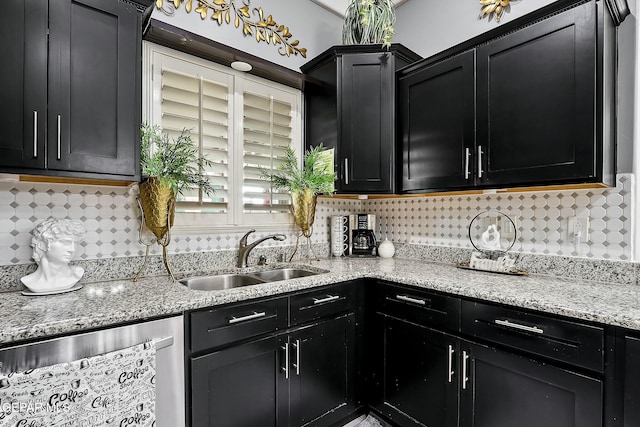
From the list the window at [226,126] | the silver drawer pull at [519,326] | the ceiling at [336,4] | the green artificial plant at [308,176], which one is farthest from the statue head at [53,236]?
the ceiling at [336,4]

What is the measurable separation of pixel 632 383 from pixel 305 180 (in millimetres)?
1845

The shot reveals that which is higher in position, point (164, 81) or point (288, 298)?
point (164, 81)

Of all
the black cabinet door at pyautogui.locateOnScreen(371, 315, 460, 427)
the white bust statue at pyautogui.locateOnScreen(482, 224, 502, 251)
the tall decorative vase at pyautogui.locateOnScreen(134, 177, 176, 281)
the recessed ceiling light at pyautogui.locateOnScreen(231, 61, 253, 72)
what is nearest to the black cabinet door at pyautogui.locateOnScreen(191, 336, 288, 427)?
the tall decorative vase at pyautogui.locateOnScreen(134, 177, 176, 281)

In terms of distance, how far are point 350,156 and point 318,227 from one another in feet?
2.18

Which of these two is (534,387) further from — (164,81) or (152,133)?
(164,81)

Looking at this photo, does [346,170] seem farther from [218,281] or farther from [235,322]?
[235,322]

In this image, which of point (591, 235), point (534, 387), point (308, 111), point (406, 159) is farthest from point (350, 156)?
point (534, 387)

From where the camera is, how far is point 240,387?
1479 millimetres

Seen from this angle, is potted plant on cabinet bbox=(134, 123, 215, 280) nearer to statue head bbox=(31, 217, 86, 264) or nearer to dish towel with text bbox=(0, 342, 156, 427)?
statue head bbox=(31, 217, 86, 264)

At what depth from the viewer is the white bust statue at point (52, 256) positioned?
1439 millimetres

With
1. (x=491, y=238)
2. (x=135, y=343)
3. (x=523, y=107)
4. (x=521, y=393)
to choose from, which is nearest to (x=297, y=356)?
(x=135, y=343)

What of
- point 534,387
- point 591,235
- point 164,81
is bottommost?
point 534,387

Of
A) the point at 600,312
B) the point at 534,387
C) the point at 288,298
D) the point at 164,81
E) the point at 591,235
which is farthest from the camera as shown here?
the point at 164,81

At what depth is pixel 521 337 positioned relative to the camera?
1397 millimetres
